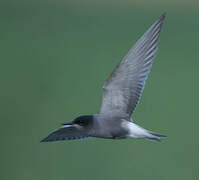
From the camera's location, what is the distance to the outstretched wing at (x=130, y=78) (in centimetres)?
196

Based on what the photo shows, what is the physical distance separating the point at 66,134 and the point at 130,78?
37cm

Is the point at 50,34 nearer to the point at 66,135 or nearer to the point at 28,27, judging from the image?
the point at 28,27

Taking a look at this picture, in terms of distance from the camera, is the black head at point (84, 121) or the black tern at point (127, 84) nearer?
the black head at point (84, 121)

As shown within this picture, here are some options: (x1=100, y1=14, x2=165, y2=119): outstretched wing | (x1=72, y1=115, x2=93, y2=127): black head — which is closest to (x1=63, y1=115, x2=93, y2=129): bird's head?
(x1=72, y1=115, x2=93, y2=127): black head

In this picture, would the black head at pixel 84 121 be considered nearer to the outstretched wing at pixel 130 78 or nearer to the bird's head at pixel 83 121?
the bird's head at pixel 83 121

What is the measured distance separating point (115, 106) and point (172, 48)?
3.40m

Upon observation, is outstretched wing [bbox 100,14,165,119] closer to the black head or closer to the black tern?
the black tern

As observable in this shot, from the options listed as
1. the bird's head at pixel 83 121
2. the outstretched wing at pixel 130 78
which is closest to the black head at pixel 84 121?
the bird's head at pixel 83 121

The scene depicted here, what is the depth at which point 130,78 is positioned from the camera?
200cm

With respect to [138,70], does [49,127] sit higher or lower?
lower

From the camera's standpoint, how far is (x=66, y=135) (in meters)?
2.01

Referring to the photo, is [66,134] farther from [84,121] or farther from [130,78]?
[130,78]

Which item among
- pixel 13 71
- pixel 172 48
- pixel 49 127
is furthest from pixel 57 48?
pixel 49 127

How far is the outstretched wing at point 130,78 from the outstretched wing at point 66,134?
158mm
